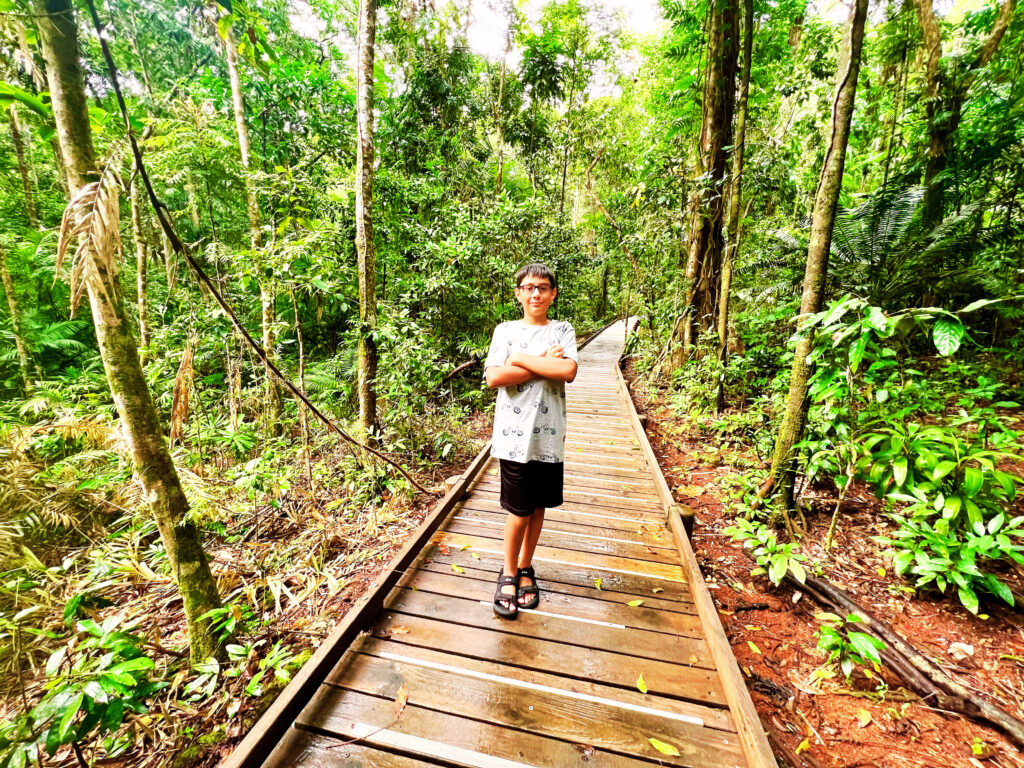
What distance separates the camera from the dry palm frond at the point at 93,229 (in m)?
1.43

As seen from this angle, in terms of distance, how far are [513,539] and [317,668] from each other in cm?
118

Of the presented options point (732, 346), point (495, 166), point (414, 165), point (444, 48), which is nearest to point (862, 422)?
point (732, 346)

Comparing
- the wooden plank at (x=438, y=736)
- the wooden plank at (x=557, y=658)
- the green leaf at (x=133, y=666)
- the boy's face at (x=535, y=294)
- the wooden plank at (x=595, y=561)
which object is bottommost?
the wooden plank at (x=438, y=736)

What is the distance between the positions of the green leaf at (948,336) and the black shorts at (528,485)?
7.06 ft

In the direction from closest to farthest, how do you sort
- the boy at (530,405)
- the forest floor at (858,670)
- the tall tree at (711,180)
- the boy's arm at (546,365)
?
the forest floor at (858,670), the boy's arm at (546,365), the boy at (530,405), the tall tree at (711,180)

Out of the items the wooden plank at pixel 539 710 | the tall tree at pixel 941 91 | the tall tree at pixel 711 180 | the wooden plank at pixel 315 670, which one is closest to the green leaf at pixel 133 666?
the wooden plank at pixel 315 670

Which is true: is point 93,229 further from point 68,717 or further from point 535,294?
point 535,294

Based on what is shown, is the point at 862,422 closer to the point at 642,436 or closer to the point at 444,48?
the point at 642,436

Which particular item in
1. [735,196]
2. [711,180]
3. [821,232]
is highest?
[711,180]

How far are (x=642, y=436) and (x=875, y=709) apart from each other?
3529mm

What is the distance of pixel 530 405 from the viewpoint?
7.43 ft

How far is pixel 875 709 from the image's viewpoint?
1949 mm

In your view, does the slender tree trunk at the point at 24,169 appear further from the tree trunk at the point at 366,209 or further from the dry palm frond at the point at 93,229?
the dry palm frond at the point at 93,229

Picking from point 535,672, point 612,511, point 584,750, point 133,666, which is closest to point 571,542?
point 612,511
